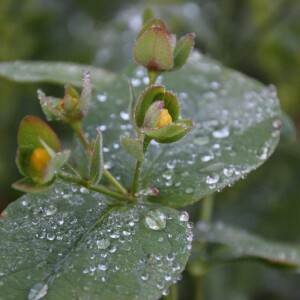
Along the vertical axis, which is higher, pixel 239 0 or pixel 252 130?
pixel 252 130

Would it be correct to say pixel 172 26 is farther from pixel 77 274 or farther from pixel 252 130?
pixel 77 274

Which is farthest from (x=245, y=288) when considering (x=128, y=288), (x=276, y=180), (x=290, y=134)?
(x=128, y=288)

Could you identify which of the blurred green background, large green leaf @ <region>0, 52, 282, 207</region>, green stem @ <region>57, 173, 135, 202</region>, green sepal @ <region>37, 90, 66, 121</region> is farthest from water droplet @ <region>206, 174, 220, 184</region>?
the blurred green background

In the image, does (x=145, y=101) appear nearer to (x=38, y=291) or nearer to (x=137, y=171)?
(x=137, y=171)

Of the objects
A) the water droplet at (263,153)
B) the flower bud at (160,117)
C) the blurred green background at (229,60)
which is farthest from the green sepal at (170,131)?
the blurred green background at (229,60)

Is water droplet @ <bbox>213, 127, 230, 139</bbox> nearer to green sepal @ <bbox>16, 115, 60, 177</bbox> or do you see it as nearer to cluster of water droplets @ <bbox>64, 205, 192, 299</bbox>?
cluster of water droplets @ <bbox>64, 205, 192, 299</bbox>

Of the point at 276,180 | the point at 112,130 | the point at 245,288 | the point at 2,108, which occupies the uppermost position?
the point at 112,130
